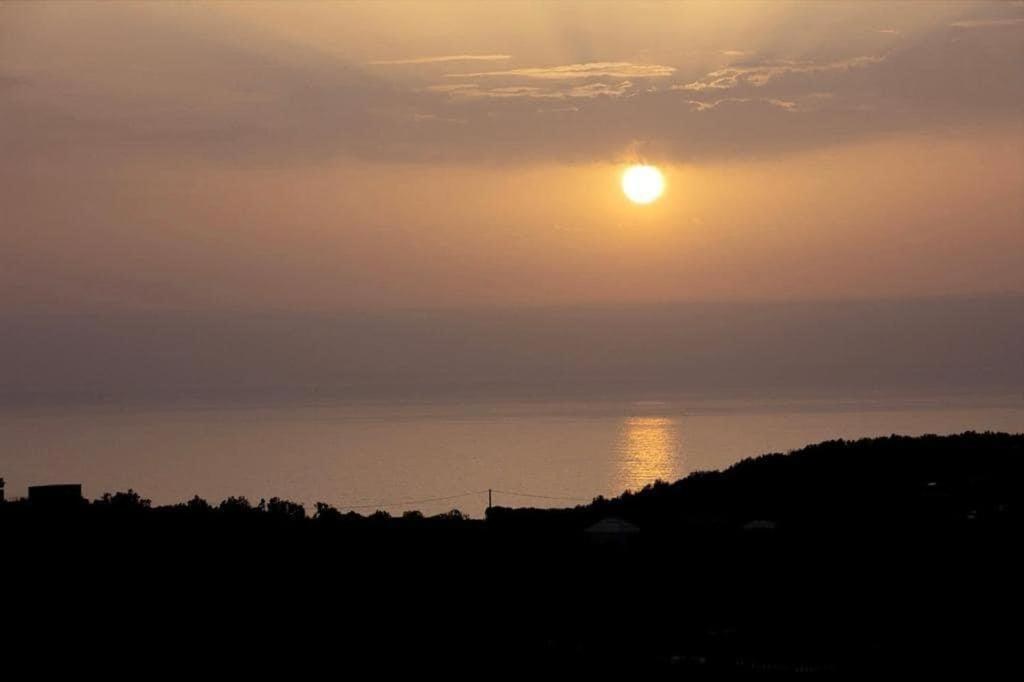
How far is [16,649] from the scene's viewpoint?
38688 mm

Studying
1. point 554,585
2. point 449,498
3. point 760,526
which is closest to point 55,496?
point 554,585

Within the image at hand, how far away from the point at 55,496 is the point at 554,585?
94.4ft

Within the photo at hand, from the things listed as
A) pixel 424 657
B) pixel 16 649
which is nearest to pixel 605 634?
pixel 424 657

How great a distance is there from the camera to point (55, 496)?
66.9 meters

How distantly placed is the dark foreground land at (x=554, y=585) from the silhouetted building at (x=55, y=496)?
0.94 metres

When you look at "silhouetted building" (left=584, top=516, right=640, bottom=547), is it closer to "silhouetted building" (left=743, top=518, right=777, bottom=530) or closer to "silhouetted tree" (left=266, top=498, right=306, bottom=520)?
"silhouetted building" (left=743, top=518, right=777, bottom=530)

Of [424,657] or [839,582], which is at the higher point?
[839,582]

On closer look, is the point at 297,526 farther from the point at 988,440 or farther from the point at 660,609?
the point at 988,440

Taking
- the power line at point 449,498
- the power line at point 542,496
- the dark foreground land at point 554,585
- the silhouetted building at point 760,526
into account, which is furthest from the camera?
the power line at point 542,496

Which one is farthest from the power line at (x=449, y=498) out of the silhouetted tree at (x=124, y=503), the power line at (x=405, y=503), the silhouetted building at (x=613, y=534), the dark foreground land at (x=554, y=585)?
the silhouetted building at (x=613, y=534)

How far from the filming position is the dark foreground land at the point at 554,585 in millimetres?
36906

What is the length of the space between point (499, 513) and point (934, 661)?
40618mm

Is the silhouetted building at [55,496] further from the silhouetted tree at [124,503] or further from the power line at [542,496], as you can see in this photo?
the power line at [542,496]

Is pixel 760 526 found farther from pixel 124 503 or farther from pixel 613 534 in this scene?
pixel 124 503
